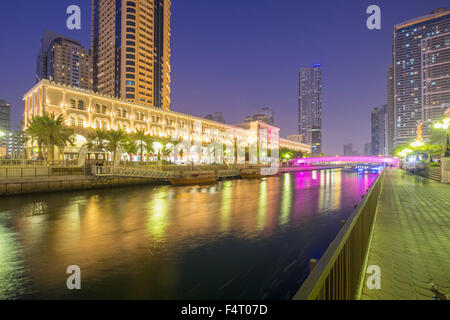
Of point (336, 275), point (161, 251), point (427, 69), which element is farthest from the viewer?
point (427, 69)

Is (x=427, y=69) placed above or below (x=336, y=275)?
above

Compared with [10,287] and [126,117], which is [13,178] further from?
[126,117]

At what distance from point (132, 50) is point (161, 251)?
112291 millimetres

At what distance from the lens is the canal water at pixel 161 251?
27.3ft

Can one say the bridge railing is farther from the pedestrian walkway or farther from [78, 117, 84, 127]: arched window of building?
[78, 117, 84, 127]: arched window of building

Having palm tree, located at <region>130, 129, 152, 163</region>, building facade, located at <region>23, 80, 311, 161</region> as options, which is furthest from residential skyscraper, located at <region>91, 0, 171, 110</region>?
palm tree, located at <region>130, 129, 152, 163</region>

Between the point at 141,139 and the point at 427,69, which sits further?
the point at 427,69

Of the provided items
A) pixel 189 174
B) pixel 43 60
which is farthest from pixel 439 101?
pixel 43 60

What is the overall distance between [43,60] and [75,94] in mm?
177788

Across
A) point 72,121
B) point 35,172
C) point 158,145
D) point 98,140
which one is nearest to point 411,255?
point 35,172

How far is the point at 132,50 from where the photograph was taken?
105688 mm

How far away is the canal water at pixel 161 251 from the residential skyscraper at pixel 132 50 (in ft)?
286

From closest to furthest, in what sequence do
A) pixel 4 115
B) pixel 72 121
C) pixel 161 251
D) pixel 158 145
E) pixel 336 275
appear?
pixel 336 275 < pixel 161 251 < pixel 72 121 < pixel 158 145 < pixel 4 115

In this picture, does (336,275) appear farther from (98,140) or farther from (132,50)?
(132,50)
